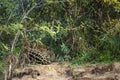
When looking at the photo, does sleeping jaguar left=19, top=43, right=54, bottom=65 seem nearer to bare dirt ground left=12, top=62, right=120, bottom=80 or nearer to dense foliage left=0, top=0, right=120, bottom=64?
bare dirt ground left=12, top=62, right=120, bottom=80

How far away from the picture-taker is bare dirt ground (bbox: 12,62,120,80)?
20.1ft

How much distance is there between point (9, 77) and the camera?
18.2ft

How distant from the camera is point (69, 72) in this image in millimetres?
6375

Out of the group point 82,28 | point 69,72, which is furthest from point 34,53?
→ point 82,28

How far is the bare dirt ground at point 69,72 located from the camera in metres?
6.11

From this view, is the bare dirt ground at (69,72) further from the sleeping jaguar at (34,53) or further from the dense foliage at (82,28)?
the dense foliage at (82,28)

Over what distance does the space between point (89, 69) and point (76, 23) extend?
1.67 m

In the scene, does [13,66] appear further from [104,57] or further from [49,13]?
[49,13]

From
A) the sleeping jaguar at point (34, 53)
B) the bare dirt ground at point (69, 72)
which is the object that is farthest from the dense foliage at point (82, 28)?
the bare dirt ground at point (69, 72)

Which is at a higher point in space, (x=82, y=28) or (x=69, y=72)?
(x=82, y=28)

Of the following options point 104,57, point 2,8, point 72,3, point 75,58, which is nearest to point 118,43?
point 104,57

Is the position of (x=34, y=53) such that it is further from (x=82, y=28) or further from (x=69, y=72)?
(x=82, y=28)

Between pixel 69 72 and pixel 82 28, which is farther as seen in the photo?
pixel 82 28

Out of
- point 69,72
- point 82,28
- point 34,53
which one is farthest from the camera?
point 82,28
